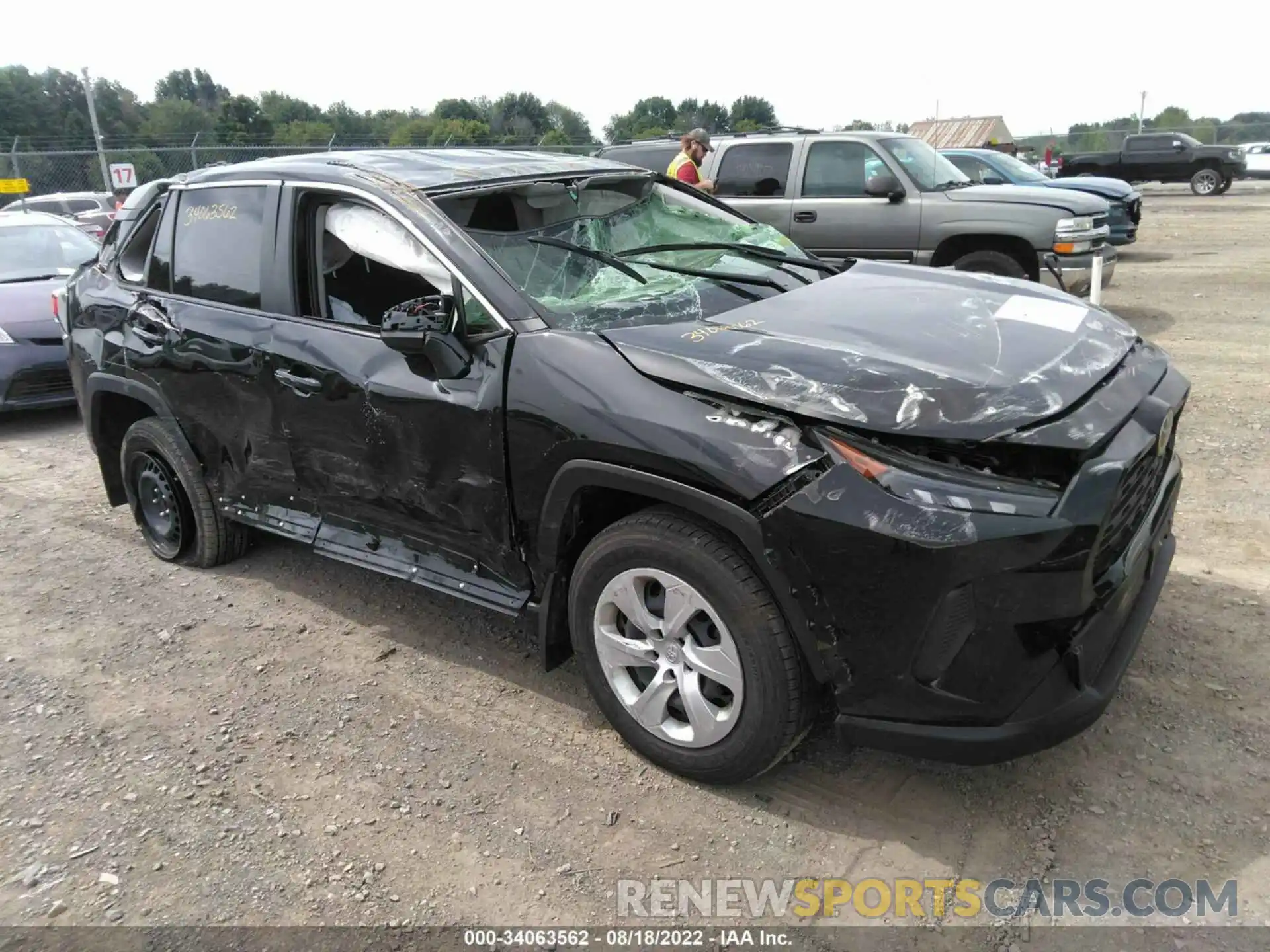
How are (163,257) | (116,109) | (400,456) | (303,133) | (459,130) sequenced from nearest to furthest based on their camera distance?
(400,456)
(163,257)
(303,133)
(459,130)
(116,109)

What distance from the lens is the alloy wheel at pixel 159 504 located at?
459 centimetres

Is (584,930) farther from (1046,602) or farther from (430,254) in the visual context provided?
(430,254)

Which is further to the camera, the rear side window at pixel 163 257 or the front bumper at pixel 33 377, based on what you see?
the front bumper at pixel 33 377

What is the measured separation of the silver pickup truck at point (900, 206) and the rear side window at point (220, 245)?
215 inches

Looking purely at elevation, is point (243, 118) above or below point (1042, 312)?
above

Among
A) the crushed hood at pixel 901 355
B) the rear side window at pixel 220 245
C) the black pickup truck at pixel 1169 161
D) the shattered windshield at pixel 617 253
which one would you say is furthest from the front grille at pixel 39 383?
the black pickup truck at pixel 1169 161

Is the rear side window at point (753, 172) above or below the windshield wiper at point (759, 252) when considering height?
above

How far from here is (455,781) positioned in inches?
119

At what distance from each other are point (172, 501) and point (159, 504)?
0.66 feet

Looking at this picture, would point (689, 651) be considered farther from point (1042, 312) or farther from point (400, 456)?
point (1042, 312)

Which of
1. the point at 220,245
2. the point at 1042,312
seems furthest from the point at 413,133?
the point at 1042,312

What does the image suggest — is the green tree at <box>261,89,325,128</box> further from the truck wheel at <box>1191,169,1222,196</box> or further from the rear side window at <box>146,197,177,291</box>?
the rear side window at <box>146,197,177,291</box>

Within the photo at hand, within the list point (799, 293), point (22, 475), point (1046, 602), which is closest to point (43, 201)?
point (22, 475)

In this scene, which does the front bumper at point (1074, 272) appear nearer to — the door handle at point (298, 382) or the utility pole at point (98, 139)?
the door handle at point (298, 382)
